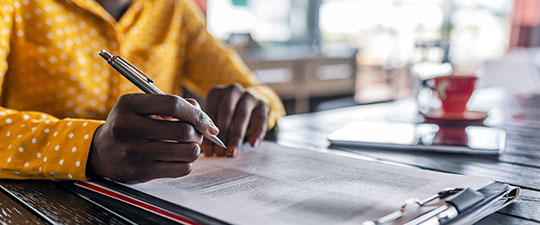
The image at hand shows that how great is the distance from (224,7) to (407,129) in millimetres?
3109

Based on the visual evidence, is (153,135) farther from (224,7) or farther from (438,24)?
(438,24)

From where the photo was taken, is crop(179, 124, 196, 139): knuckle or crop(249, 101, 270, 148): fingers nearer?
crop(179, 124, 196, 139): knuckle

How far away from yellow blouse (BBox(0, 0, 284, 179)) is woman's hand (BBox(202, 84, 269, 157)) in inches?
5.0

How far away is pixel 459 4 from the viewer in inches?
258

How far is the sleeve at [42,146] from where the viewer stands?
516 millimetres

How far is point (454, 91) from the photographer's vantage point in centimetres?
90

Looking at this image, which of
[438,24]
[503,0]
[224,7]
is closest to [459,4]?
[438,24]

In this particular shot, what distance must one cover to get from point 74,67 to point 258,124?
1.21ft

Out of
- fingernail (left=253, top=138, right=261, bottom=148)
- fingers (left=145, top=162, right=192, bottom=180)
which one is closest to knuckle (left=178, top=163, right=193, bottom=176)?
fingers (left=145, top=162, right=192, bottom=180)

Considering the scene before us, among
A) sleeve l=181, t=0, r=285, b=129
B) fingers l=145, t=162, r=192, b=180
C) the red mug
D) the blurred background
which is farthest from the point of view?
the blurred background

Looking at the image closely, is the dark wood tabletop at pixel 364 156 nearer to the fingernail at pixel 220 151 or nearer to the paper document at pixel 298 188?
the paper document at pixel 298 188

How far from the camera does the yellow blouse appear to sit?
55cm

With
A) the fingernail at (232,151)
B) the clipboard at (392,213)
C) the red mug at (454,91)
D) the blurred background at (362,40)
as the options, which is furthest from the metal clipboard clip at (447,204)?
the blurred background at (362,40)

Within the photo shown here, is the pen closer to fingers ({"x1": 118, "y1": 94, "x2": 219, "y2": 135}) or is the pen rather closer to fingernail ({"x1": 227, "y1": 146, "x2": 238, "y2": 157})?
fingers ({"x1": 118, "y1": 94, "x2": 219, "y2": 135})
